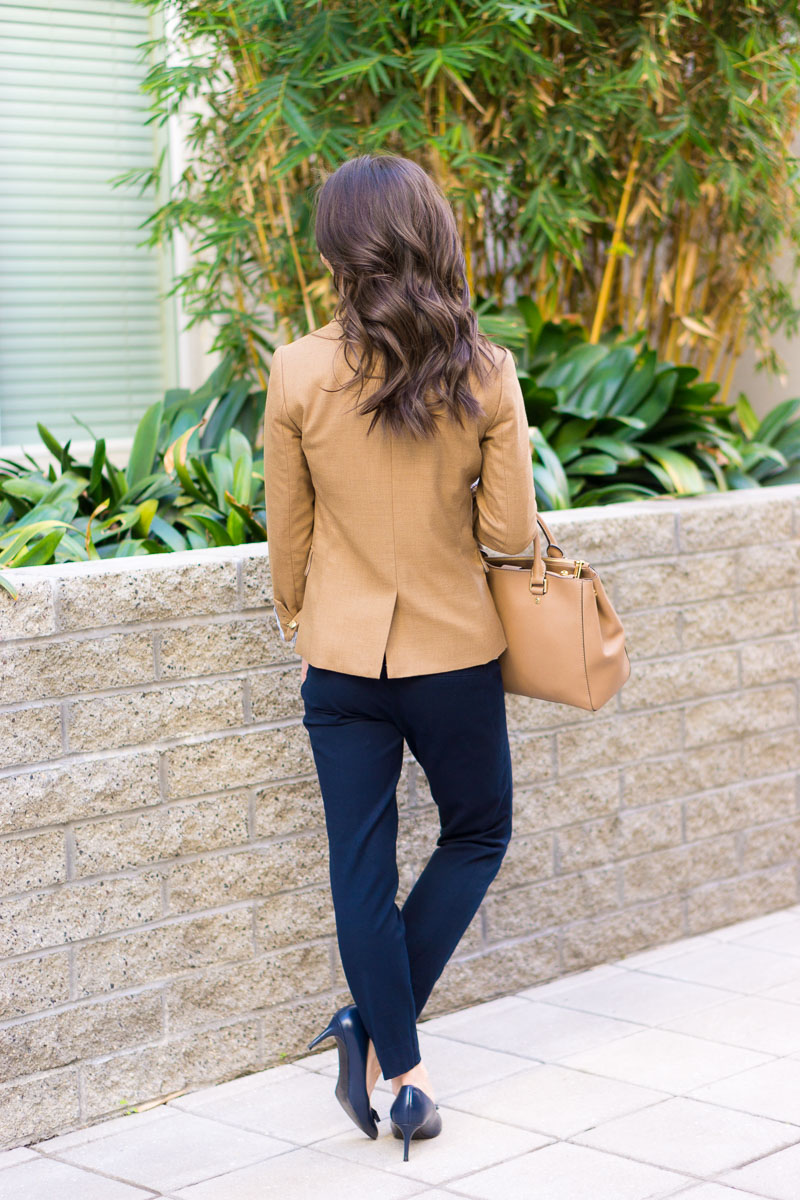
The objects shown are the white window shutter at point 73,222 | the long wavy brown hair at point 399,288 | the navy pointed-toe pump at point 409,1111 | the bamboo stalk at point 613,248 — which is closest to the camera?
the long wavy brown hair at point 399,288

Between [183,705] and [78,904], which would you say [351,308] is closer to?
[183,705]

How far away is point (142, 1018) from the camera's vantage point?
2.75 m

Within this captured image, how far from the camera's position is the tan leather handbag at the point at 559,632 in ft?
8.14

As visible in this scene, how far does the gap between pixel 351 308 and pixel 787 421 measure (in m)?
2.69

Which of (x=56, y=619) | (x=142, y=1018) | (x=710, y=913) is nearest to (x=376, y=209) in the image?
(x=56, y=619)

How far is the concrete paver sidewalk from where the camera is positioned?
2383 mm

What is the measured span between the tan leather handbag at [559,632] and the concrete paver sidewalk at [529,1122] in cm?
82

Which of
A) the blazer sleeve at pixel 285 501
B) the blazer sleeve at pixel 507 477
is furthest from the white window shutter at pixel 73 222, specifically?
the blazer sleeve at pixel 507 477

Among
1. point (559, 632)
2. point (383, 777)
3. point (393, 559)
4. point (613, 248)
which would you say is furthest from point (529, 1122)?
point (613, 248)

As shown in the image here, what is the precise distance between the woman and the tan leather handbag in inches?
2.3

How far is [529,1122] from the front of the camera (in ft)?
8.63

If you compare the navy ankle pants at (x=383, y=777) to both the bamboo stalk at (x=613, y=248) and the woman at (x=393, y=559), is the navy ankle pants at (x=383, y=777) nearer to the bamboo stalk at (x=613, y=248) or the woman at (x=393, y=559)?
the woman at (x=393, y=559)

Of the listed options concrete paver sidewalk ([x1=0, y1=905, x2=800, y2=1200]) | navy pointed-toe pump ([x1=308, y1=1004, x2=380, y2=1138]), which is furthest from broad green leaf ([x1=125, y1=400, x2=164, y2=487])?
navy pointed-toe pump ([x1=308, y1=1004, x2=380, y2=1138])

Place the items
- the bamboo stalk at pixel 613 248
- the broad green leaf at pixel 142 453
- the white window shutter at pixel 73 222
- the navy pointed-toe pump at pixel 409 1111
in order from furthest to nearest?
the white window shutter at pixel 73 222
the bamboo stalk at pixel 613 248
the broad green leaf at pixel 142 453
the navy pointed-toe pump at pixel 409 1111
